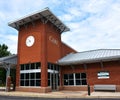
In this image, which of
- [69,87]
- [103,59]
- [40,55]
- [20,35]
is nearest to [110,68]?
[103,59]

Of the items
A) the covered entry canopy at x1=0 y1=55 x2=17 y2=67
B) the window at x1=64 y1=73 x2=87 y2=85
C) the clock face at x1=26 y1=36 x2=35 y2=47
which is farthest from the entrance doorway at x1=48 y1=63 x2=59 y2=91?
the covered entry canopy at x1=0 y1=55 x2=17 y2=67

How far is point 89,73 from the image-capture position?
24.9 m

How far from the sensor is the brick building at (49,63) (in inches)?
920

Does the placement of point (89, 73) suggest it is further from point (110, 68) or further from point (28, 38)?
point (28, 38)

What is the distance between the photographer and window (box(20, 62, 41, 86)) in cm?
2374

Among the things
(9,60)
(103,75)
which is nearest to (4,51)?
(9,60)

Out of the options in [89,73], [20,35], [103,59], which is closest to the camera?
[103,59]

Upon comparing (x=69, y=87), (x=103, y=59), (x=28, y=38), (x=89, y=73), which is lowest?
(x=69, y=87)

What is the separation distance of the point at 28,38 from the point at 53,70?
18.0 ft

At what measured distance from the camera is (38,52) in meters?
24.2

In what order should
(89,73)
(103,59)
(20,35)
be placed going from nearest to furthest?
1. (103,59)
2. (89,73)
3. (20,35)

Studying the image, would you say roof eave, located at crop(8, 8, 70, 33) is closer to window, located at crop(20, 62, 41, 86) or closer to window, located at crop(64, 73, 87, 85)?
window, located at crop(20, 62, 41, 86)

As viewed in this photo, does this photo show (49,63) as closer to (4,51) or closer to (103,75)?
(103,75)

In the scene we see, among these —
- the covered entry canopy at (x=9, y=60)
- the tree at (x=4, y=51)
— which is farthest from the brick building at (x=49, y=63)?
the tree at (x=4, y=51)
